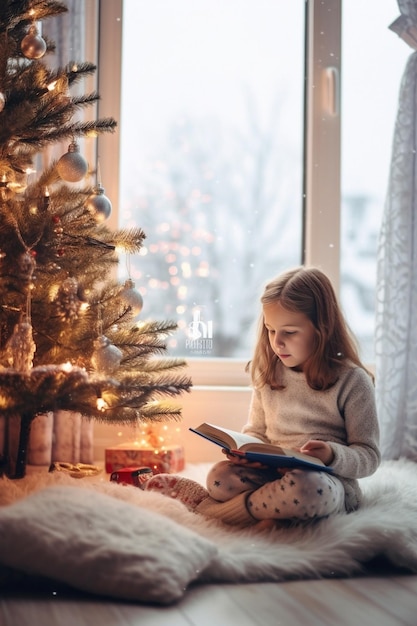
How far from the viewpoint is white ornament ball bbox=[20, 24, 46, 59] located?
5.72 feet

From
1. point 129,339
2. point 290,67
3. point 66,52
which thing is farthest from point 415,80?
point 129,339

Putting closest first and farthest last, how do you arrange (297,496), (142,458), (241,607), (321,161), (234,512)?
1. (241,607)
2. (297,496)
3. (234,512)
4. (142,458)
5. (321,161)

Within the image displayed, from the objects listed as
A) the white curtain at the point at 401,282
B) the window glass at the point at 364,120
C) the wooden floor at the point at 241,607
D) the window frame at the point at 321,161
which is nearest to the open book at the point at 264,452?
the wooden floor at the point at 241,607

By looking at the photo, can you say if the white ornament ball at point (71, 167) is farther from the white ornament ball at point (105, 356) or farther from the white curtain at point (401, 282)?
the white curtain at point (401, 282)

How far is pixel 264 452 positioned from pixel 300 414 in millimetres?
307

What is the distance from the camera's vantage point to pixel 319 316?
1876 mm

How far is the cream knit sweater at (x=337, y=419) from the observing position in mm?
1723

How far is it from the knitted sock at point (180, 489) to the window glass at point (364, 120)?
1.16 m

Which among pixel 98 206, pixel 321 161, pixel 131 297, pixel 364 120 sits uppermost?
pixel 364 120

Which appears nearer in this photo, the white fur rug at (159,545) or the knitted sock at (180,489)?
the white fur rug at (159,545)

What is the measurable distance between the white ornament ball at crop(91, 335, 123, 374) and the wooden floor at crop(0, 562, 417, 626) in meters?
0.60

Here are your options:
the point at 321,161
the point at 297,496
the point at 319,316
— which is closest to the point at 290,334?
the point at 319,316

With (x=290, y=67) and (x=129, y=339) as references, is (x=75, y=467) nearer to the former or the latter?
(x=129, y=339)

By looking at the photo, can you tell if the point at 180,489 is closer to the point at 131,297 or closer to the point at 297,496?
the point at 297,496
